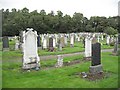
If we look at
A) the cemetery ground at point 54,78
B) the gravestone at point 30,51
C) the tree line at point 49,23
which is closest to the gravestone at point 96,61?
the cemetery ground at point 54,78

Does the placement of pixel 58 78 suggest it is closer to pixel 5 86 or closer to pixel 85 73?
pixel 85 73

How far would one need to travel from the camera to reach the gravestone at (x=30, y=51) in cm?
1534

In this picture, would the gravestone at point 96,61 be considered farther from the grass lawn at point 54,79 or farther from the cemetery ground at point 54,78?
the grass lawn at point 54,79

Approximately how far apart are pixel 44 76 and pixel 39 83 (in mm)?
1689

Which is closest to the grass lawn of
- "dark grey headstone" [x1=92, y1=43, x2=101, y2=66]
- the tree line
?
"dark grey headstone" [x1=92, y1=43, x2=101, y2=66]

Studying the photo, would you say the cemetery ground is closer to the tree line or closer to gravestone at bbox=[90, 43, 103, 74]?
gravestone at bbox=[90, 43, 103, 74]

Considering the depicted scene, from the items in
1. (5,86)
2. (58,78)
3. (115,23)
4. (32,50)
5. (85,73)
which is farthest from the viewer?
(115,23)

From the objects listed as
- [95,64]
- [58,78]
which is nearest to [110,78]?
[95,64]

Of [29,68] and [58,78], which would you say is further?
[29,68]

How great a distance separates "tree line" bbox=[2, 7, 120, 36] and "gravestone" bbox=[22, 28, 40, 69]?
35.1m

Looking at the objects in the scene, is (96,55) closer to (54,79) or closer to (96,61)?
(96,61)

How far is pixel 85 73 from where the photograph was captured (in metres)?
13.5

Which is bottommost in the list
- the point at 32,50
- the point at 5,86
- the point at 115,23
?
the point at 5,86

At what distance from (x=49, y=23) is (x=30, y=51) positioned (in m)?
42.6
